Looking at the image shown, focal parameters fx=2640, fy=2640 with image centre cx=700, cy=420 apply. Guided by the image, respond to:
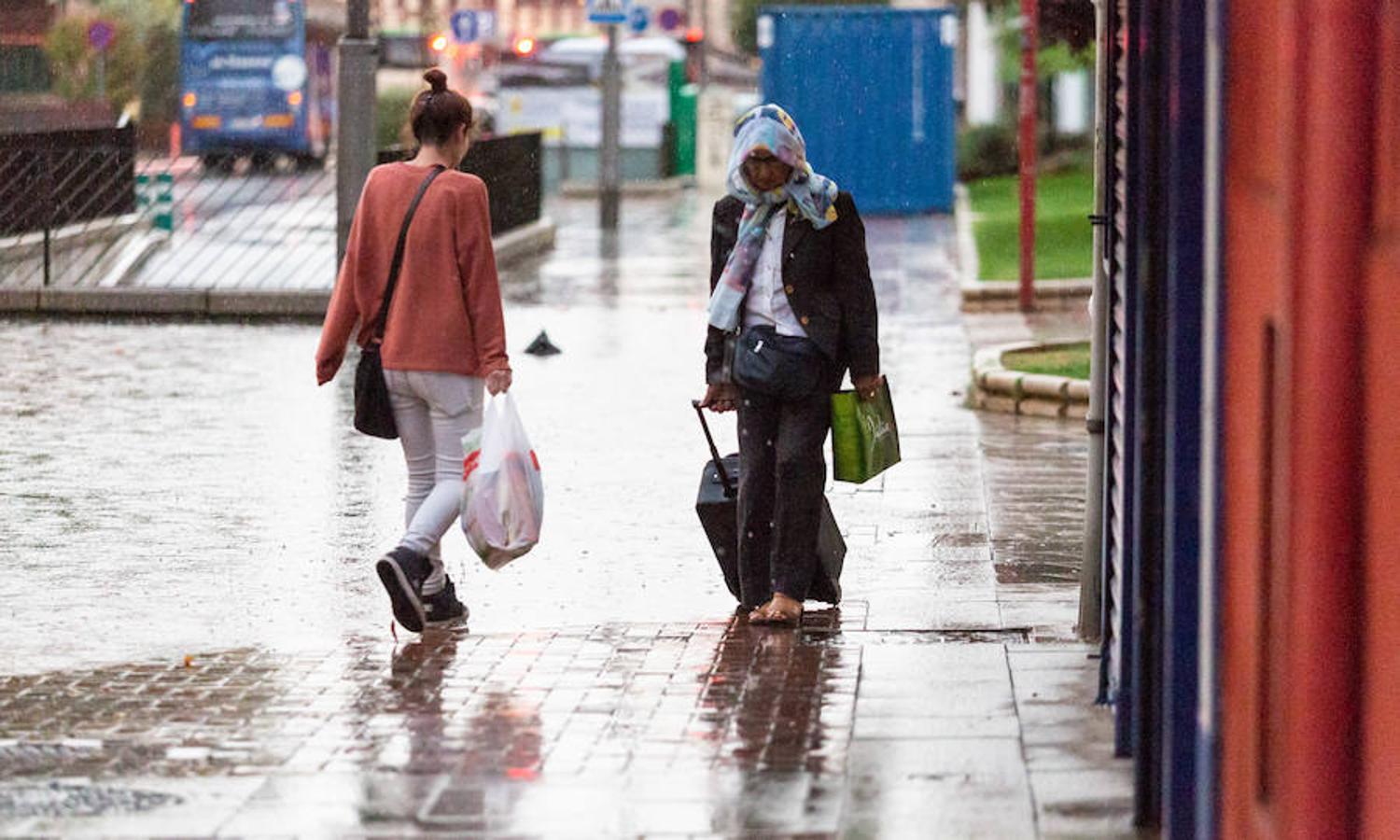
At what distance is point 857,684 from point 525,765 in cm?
125

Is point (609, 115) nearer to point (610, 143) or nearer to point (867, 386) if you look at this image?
point (610, 143)

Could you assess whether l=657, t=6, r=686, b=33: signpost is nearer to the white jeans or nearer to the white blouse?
the white jeans

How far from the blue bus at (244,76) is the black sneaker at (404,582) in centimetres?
4243

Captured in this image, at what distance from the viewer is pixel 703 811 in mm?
5852

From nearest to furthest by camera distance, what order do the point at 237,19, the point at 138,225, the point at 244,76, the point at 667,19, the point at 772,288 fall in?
the point at 772,288
the point at 138,225
the point at 667,19
the point at 237,19
the point at 244,76

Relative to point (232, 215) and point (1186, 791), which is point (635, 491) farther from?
point (232, 215)

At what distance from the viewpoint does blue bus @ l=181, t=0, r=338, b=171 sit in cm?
4969

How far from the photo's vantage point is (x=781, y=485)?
8070 mm

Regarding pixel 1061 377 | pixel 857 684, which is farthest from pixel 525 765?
pixel 1061 377

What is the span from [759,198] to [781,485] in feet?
2.88

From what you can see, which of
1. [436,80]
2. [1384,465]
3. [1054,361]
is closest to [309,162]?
[1054,361]

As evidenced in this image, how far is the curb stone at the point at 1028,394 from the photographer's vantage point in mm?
13430

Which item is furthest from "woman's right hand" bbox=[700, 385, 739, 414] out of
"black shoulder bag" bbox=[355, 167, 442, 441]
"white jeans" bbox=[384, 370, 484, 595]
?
"black shoulder bag" bbox=[355, 167, 442, 441]

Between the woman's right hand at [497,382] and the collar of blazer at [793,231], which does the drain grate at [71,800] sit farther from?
the collar of blazer at [793,231]
